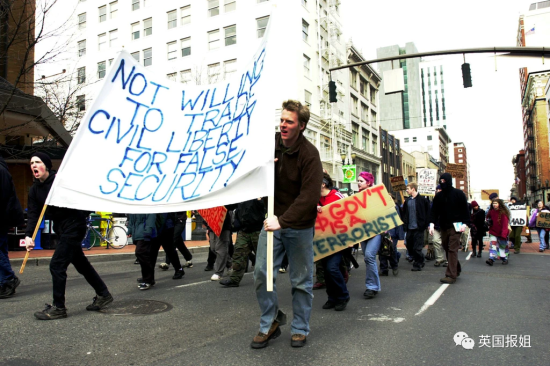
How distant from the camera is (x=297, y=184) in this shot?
3695 mm

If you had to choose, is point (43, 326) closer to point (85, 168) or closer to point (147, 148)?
point (85, 168)

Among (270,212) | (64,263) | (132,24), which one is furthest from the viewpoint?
(132,24)

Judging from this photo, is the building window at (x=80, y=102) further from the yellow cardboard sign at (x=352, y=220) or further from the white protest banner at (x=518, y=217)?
the white protest banner at (x=518, y=217)

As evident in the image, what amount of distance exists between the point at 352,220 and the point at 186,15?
114ft

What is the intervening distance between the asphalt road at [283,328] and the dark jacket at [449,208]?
3.55 feet

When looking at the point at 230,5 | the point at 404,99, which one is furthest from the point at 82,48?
the point at 404,99

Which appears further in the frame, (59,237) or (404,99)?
(404,99)

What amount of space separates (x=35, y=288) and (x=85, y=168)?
3511 millimetres

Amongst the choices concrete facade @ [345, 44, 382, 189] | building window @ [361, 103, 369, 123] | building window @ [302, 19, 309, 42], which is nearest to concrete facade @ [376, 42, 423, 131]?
concrete facade @ [345, 44, 382, 189]

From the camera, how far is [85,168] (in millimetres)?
4168

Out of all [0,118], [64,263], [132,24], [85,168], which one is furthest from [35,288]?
[132,24]

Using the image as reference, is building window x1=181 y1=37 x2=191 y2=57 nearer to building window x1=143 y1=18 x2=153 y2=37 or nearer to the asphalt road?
building window x1=143 y1=18 x2=153 y2=37

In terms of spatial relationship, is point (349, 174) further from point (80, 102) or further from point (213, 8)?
point (80, 102)

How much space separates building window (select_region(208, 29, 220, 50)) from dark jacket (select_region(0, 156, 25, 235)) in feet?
98.6
